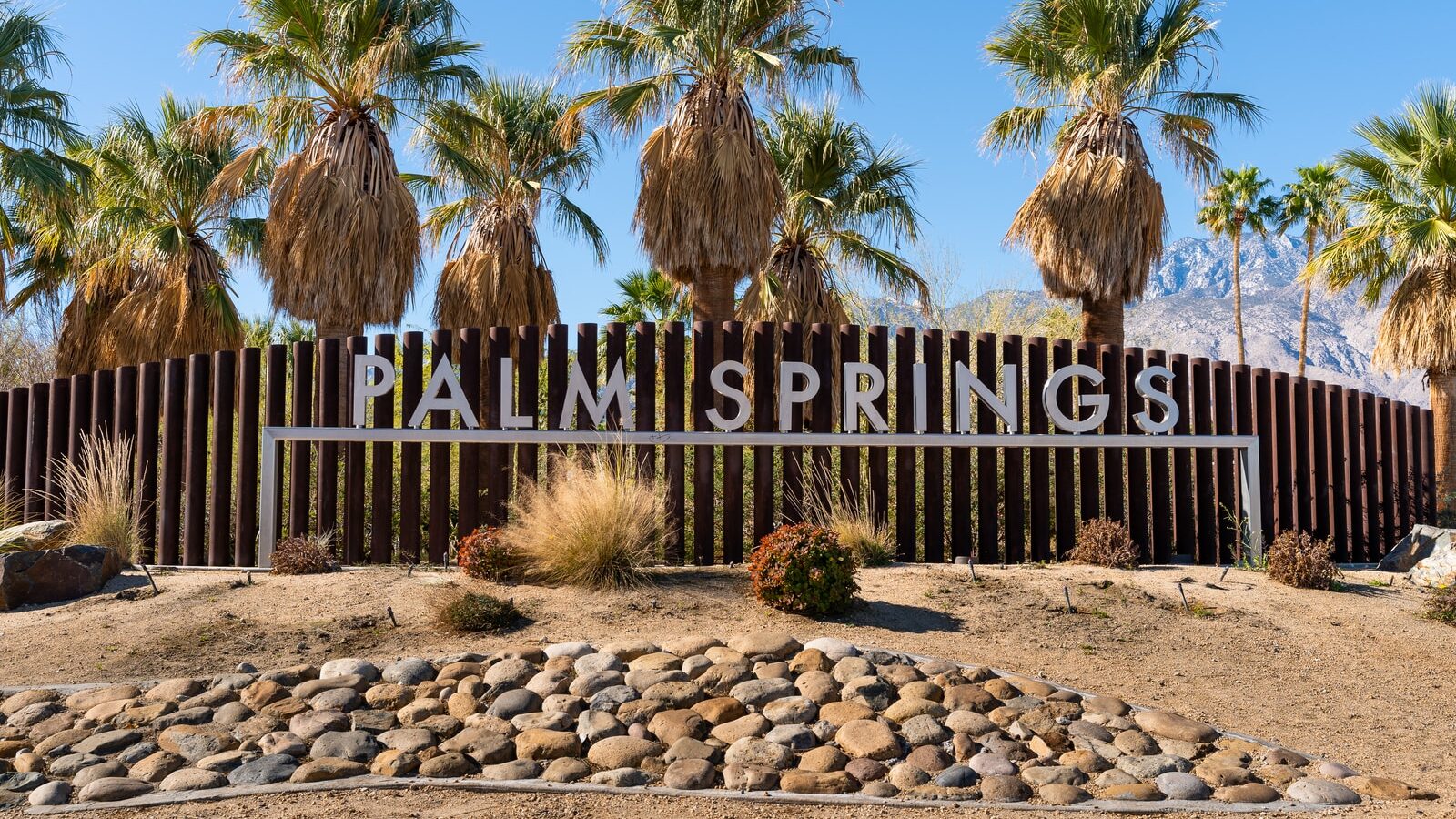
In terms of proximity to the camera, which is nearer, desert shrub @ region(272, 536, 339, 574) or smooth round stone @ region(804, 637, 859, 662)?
smooth round stone @ region(804, 637, 859, 662)

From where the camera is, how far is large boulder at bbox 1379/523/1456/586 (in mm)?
10695

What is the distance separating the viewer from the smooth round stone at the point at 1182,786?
17.6 ft

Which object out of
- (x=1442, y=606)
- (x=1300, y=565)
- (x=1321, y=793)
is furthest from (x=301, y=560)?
(x=1442, y=606)

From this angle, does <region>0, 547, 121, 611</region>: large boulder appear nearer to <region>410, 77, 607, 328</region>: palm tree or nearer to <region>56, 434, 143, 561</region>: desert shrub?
<region>56, 434, 143, 561</region>: desert shrub

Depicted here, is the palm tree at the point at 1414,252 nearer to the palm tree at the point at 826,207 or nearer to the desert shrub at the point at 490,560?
the palm tree at the point at 826,207

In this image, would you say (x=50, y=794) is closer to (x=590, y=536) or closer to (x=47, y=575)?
(x=590, y=536)

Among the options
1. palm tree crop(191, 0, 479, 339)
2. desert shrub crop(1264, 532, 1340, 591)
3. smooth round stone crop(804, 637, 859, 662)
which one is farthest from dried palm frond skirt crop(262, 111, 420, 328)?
desert shrub crop(1264, 532, 1340, 591)

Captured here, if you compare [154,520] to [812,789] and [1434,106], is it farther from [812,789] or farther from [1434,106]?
[1434,106]

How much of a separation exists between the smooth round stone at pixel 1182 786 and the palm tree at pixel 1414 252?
12.9 meters

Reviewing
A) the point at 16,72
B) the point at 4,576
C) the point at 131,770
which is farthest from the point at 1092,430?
the point at 16,72

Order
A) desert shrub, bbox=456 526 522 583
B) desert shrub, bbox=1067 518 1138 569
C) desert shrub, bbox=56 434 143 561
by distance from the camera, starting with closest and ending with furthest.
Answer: desert shrub, bbox=456 526 522 583
desert shrub, bbox=56 434 143 561
desert shrub, bbox=1067 518 1138 569

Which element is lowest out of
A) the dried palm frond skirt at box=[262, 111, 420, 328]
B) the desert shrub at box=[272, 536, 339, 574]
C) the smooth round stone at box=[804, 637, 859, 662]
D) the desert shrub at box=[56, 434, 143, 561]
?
the smooth round stone at box=[804, 637, 859, 662]

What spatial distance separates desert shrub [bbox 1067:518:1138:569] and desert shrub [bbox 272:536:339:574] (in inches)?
275

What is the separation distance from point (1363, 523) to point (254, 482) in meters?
13.4
